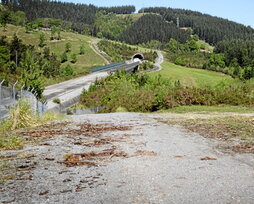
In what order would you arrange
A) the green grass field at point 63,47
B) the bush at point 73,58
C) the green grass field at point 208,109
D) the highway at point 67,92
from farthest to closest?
the bush at point 73,58, the green grass field at point 63,47, the highway at point 67,92, the green grass field at point 208,109

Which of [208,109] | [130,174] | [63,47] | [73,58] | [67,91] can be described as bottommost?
[67,91]

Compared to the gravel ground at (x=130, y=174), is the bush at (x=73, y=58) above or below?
below

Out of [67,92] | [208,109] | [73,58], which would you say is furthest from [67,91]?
[73,58]

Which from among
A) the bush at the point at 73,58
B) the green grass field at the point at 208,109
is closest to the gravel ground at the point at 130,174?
the green grass field at the point at 208,109

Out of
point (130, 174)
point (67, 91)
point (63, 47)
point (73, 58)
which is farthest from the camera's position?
point (63, 47)

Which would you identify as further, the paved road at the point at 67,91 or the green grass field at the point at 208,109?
the paved road at the point at 67,91

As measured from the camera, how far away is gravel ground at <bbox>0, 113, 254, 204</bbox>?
18.1ft

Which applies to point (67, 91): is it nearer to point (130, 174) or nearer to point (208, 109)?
point (208, 109)

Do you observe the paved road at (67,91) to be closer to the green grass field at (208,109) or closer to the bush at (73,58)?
the green grass field at (208,109)

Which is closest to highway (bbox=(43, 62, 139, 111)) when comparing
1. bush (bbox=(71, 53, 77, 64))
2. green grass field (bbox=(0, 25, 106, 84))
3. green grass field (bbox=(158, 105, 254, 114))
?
green grass field (bbox=(158, 105, 254, 114))

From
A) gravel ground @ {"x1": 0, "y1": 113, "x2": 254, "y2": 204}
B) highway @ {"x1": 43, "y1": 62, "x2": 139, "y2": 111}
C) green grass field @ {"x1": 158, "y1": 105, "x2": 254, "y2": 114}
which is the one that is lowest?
highway @ {"x1": 43, "y1": 62, "x2": 139, "y2": 111}

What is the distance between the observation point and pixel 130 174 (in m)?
6.96

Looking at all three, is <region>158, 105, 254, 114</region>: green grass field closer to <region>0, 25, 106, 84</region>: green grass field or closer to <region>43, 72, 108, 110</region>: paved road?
<region>43, 72, 108, 110</region>: paved road

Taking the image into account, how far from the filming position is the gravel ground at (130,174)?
5.52m
